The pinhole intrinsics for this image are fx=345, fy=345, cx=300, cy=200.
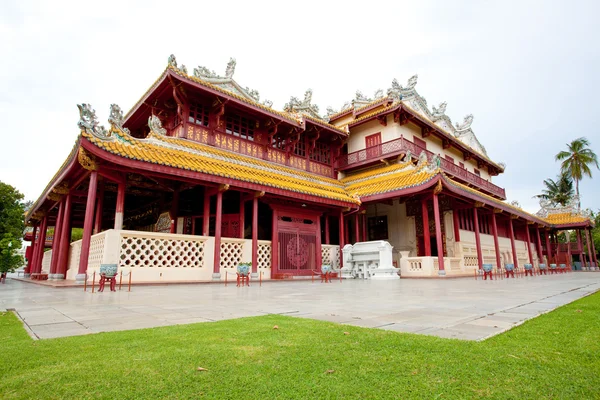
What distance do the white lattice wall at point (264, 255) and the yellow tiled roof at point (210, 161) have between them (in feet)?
7.16

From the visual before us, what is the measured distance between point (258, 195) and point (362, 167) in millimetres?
8641

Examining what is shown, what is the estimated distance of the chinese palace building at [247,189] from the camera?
31.4 ft

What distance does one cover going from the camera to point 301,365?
181cm

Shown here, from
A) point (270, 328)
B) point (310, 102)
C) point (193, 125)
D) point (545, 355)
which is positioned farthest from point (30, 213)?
point (545, 355)

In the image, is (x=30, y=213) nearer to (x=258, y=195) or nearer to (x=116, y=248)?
(x=116, y=248)

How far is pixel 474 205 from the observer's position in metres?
16.4

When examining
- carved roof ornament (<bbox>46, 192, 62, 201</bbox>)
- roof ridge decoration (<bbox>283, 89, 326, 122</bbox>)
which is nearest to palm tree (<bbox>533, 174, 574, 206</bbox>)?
roof ridge decoration (<bbox>283, 89, 326, 122</bbox>)

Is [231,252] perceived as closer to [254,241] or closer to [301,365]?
[254,241]

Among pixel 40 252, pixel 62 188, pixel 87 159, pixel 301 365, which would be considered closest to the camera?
pixel 301 365

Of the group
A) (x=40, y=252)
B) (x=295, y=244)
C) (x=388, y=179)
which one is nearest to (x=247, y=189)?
(x=295, y=244)

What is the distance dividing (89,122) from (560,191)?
2010 inches

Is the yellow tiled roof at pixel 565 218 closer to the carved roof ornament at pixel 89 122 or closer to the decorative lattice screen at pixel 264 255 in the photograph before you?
the decorative lattice screen at pixel 264 255

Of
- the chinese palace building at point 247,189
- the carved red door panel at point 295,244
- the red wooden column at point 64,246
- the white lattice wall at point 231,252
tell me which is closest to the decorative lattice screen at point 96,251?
the chinese palace building at point 247,189

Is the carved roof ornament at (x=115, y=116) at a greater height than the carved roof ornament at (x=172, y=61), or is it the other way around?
the carved roof ornament at (x=172, y=61)
